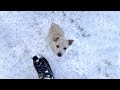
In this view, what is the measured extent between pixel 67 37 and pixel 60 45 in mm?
118

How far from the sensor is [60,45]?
7602 mm

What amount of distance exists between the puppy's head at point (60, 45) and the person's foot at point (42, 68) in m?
0.17

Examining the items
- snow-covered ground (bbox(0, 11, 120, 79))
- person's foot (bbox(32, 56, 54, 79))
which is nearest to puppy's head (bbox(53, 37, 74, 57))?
snow-covered ground (bbox(0, 11, 120, 79))

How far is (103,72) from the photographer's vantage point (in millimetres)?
7625

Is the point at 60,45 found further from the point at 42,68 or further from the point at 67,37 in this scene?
the point at 42,68

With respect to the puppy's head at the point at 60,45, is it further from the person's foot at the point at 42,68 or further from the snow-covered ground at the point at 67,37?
the person's foot at the point at 42,68

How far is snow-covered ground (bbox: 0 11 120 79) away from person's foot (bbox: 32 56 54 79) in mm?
48

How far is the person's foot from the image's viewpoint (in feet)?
24.9

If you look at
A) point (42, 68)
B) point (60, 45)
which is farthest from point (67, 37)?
point (42, 68)

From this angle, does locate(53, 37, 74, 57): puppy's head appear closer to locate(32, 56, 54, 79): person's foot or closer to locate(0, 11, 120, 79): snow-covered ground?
locate(0, 11, 120, 79): snow-covered ground

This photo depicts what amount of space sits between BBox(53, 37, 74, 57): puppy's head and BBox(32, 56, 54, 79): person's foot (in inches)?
6.8

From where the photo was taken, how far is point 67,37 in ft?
25.0

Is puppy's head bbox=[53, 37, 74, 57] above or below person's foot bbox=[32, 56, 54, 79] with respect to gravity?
above

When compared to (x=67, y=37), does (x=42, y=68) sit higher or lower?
lower
